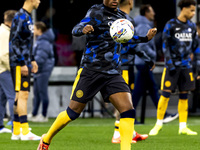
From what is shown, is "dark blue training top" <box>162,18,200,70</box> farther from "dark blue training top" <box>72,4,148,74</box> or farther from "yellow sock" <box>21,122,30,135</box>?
"dark blue training top" <box>72,4,148,74</box>

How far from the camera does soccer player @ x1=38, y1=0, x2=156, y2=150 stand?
5.98 metres

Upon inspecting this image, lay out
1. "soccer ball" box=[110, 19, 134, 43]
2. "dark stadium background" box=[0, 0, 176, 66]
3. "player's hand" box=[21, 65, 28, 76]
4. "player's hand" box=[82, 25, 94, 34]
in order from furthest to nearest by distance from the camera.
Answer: "dark stadium background" box=[0, 0, 176, 66]
"player's hand" box=[21, 65, 28, 76]
"soccer ball" box=[110, 19, 134, 43]
"player's hand" box=[82, 25, 94, 34]

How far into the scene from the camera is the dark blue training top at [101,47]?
6055 millimetres

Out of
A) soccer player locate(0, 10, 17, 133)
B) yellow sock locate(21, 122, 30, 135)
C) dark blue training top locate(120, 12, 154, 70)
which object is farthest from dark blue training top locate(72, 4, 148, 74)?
soccer player locate(0, 10, 17, 133)

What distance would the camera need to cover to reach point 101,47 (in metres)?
6.08

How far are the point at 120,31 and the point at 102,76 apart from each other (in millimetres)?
547

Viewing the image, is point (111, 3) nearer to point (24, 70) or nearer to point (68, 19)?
point (24, 70)

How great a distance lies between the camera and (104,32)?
A: 20.1 ft

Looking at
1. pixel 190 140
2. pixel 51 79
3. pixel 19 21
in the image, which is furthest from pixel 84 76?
pixel 51 79

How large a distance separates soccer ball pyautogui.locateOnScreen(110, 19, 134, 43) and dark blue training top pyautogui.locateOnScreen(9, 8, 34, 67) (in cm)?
257

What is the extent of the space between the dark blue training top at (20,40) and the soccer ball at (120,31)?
2570 mm

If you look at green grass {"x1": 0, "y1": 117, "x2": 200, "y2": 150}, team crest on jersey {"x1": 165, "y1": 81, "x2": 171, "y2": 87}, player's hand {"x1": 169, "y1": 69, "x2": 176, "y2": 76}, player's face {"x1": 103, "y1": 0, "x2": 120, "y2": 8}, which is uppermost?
player's face {"x1": 103, "y1": 0, "x2": 120, "y2": 8}

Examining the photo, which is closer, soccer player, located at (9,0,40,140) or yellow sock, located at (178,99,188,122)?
soccer player, located at (9,0,40,140)

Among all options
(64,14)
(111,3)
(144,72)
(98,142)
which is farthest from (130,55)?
(64,14)
